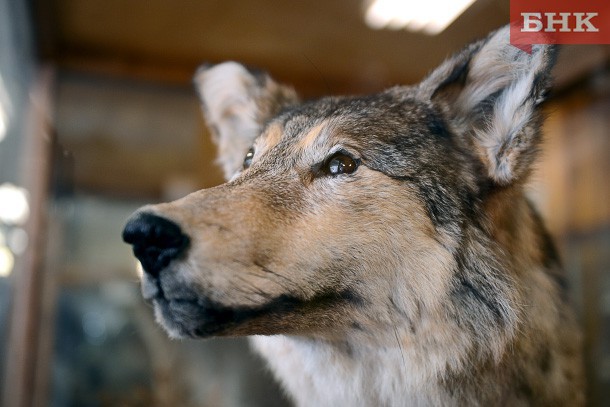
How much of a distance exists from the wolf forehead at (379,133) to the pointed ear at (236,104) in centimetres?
22

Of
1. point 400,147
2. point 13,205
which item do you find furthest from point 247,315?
point 13,205

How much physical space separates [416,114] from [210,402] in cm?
128

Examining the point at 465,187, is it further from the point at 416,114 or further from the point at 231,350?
the point at 231,350

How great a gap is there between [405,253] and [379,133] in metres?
0.32

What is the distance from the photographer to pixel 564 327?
160 centimetres

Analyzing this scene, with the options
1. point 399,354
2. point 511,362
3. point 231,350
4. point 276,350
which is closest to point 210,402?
point 231,350

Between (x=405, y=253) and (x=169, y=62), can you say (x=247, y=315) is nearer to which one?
(x=405, y=253)

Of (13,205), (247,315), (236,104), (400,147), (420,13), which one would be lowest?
(247,315)

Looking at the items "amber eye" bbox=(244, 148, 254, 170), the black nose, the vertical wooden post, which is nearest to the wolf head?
the black nose

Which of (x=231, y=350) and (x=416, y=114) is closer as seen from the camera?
(x=416, y=114)

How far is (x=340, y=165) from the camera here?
4.83 ft

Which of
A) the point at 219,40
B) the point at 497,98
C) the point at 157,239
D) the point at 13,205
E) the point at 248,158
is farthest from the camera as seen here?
the point at 13,205

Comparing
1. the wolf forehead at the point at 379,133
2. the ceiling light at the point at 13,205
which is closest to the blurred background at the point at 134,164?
the ceiling light at the point at 13,205

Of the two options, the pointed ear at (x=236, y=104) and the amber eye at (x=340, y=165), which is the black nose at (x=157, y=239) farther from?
the pointed ear at (x=236, y=104)
